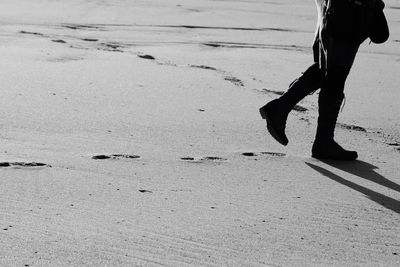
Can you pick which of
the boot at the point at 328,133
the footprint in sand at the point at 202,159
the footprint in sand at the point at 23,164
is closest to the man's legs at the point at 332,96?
the boot at the point at 328,133

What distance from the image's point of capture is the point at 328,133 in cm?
447

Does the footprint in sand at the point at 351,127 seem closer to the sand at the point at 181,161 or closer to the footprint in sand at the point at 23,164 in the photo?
the sand at the point at 181,161

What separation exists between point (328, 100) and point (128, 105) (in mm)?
1486

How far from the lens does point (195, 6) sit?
11242mm

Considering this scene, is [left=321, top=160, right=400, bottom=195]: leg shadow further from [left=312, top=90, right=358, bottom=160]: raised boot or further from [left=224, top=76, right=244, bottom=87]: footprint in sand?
[left=224, top=76, right=244, bottom=87]: footprint in sand

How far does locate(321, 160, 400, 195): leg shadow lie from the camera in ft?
13.4

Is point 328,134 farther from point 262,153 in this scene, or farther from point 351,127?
point 351,127

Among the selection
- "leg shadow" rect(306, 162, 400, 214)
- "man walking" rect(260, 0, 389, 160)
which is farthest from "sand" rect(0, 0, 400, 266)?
"man walking" rect(260, 0, 389, 160)

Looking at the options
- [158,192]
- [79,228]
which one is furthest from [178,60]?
[79,228]

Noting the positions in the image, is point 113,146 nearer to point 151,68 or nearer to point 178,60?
point 151,68

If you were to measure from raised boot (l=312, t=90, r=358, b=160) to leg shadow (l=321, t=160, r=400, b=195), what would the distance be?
39 mm

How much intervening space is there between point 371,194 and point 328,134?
2.12ft

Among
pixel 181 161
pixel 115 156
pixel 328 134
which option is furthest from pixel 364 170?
pixel 115 156

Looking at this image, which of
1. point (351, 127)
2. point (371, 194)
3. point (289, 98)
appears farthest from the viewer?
point (351, 127)
